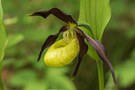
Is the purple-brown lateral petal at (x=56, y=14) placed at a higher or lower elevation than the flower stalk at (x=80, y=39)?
higher

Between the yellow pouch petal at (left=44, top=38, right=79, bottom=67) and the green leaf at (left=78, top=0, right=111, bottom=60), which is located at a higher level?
the green leaf at (left=78, top=0, right=111, bottom=60)

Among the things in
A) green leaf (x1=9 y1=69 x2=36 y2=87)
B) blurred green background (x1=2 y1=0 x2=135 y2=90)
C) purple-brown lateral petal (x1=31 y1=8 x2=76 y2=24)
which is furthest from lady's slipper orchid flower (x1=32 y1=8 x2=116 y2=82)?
green leaf (x1=9 y1=69 x2=36 y2=87)

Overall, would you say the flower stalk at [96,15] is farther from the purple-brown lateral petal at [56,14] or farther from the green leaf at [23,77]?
the green leaf at [23,77]

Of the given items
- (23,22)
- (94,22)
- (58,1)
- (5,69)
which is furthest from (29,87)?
(5,69)

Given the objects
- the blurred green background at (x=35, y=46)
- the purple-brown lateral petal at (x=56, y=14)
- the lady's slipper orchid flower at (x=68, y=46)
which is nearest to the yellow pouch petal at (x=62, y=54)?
the lady's slipper orchid flower at (x=68, y=46)

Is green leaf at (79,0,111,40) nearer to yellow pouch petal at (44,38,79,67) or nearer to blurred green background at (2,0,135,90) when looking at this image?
yellow pouch petal at (44,38,79,67)

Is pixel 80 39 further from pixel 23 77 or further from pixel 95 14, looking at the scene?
pixel 23 77

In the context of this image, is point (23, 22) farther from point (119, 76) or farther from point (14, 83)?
point (119, 76)

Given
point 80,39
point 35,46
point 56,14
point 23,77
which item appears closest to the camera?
point 56,14

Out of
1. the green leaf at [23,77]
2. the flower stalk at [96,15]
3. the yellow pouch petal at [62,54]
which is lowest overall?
the green leaf at [23,77]

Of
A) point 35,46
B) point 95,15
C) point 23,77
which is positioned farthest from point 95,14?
point 35,46

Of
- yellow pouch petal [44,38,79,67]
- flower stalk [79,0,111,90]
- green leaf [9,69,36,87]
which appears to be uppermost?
flower stalk [79,0,111,90]
